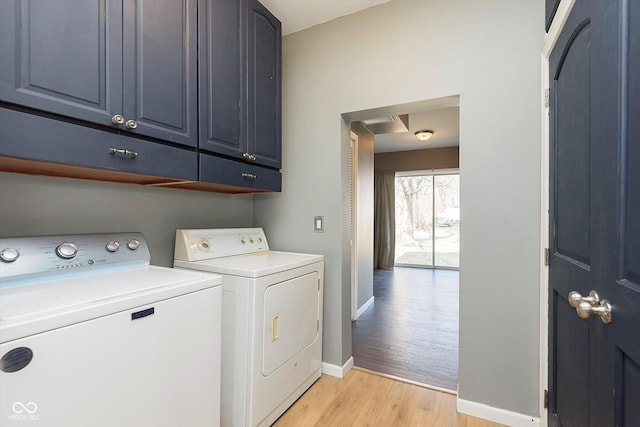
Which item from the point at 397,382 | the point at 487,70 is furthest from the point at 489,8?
the point at 397,382

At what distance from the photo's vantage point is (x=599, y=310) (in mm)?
855

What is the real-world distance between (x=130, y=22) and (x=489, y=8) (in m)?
1.87

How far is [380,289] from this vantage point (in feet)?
15.5

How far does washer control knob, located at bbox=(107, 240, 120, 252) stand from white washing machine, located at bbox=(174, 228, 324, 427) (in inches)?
13.9

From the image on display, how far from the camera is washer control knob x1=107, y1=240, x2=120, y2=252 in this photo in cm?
140

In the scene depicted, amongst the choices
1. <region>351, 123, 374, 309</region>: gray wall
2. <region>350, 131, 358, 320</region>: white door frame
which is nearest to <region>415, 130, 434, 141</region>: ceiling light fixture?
<region>351, 123, 374, 309</region>: gray wall

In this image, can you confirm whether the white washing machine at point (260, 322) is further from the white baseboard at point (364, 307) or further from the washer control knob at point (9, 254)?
the white baseboard at point (364, 307)

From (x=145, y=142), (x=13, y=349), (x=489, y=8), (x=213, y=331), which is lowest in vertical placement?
(x=213, y=331)

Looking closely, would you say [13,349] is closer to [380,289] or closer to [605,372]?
[605,372]

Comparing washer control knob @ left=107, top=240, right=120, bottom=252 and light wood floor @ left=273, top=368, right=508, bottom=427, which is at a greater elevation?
washer control knob @ left=107, top=240, right=120, bottom=252

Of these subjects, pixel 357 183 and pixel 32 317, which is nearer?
pixel 32 317

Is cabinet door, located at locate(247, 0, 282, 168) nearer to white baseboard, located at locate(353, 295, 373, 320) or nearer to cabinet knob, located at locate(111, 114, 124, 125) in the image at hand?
cabinet knob, located at locate(111, 114, 124, 125)

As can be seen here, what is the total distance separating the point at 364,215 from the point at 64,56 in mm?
3190

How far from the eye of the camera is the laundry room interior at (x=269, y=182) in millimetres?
1023
